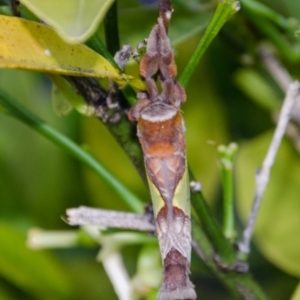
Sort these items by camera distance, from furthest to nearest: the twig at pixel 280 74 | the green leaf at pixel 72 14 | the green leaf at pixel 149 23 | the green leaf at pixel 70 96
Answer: the twig at pixel 280 74
the green leaf at pixel 149 23
the green leaf at pixel 70 96
the green leaf at pixel 72 14

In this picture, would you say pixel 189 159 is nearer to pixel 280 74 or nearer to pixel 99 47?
pixel 280 74

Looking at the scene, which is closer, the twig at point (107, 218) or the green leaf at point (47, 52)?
the green leaf at point (47, 52)

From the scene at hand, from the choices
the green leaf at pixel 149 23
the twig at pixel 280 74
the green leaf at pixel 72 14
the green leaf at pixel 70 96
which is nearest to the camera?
the green leaf at pixel 72 14

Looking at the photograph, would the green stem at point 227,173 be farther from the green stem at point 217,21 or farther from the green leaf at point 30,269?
the green leaf at point 30,269

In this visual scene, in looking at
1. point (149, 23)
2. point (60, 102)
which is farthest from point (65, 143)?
point (149, 23)

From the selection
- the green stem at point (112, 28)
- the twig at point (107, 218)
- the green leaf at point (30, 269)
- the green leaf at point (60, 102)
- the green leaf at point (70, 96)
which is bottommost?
the green leaf at point (30, 269)

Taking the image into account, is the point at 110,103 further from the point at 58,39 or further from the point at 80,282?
the point at 80,282

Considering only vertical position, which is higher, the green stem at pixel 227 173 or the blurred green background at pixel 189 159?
the green stem at pixel 227 173

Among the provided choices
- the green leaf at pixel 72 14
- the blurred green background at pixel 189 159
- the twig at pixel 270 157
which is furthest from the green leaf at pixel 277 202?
the green leaf at pixel 72 14
